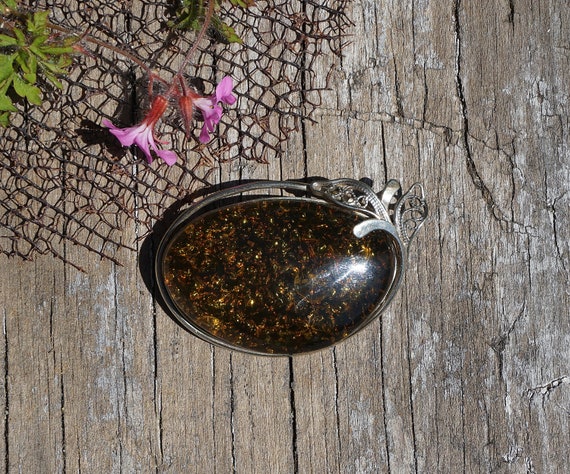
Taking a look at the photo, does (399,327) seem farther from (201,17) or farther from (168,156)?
(201,17)

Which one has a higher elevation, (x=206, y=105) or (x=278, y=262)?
(x=206, y=105)

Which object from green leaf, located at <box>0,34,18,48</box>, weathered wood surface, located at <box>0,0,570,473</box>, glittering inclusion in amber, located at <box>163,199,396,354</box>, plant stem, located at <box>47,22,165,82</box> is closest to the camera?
green leaf, located at <box>0,34,18,48</box>

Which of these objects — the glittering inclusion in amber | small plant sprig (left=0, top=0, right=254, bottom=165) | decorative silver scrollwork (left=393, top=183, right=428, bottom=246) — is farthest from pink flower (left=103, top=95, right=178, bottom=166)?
decorative silver scrollwork (left=393, top=183, right=428, bottom=246)

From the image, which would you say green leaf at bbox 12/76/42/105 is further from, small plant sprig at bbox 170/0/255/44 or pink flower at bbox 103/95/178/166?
small plant sprig at bbox 170/0/255/44

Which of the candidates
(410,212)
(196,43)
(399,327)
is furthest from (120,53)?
(399,327)

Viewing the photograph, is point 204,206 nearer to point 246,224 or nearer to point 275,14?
point 246,224

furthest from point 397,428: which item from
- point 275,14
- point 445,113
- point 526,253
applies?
point 275,14
